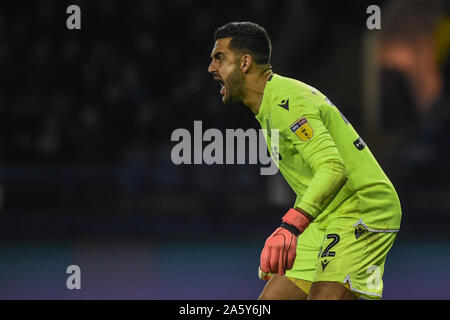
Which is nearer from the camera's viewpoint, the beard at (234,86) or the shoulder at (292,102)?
the shoulder at (292,102)

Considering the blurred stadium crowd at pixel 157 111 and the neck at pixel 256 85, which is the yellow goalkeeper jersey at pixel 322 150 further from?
the blurred stadium crowd at pixel 157 111

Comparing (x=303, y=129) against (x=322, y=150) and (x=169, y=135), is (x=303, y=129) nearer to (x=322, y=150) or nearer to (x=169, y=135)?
(x=322, y=150)

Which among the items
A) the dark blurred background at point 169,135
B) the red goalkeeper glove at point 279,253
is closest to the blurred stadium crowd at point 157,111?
the dark blurred background at point 169,135

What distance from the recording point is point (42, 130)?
35.9ft

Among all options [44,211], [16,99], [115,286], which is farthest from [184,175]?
[115,286]

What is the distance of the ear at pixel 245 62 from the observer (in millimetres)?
3178

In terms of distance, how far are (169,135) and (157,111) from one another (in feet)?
1.94

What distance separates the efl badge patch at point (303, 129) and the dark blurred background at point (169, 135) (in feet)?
11.8

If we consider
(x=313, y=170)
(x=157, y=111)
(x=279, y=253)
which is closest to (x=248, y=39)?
(x=313, y=170)

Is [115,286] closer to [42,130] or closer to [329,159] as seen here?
[329,159]

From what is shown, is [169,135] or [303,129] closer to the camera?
[303,129]

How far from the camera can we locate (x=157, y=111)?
38.6 ft

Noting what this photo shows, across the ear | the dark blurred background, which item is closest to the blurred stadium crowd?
the dark blurred background

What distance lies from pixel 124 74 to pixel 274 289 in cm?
892
